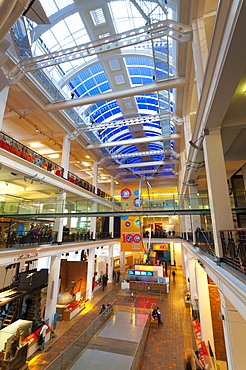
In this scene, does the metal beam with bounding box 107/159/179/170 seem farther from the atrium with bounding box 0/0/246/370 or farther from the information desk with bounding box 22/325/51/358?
the information desk with bounding box 22/325/51/358

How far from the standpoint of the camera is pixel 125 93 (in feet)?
31.1

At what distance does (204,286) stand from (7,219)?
841cm

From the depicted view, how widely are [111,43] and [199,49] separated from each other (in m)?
3.30

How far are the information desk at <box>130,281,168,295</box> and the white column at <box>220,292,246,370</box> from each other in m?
12.7

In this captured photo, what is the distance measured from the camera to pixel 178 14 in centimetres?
618

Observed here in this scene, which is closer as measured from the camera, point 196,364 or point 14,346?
point 196,364

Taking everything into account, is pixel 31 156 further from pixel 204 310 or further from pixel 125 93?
pixel 204 310

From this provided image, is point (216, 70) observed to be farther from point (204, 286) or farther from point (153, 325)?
point (153, 325)

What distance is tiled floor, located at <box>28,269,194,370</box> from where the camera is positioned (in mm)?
7258

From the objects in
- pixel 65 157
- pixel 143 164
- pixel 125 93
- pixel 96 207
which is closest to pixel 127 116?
pixel 125 93

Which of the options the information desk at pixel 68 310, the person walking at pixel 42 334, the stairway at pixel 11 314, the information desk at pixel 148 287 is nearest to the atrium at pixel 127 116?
the stairway at pixel 11 314

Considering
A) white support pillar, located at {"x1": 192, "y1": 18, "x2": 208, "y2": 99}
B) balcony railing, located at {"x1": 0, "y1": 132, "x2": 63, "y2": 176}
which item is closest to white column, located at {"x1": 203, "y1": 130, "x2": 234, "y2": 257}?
white support pillar, located at {"x1": 192, "y1": 18, "x2": 208, "y2": 99}

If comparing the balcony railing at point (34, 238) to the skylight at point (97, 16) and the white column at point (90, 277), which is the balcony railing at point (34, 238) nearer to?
the white column at point (90, 277)

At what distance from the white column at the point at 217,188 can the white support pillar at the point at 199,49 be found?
152 cm
